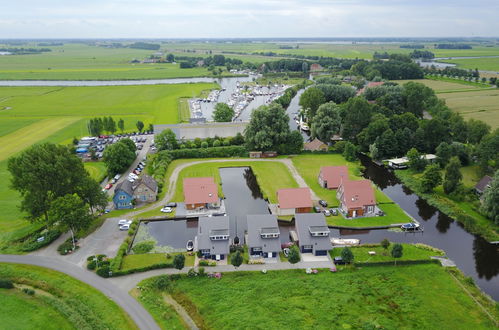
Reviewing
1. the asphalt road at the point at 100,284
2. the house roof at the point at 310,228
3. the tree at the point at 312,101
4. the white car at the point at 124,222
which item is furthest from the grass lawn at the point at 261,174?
the tree at the point at 312,101

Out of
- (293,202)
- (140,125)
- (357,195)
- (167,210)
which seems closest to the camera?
(357,195)

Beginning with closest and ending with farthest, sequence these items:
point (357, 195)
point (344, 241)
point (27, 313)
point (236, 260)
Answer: point (27, 313) → point (236, 260) → point (344, 241) → point (357, 195)

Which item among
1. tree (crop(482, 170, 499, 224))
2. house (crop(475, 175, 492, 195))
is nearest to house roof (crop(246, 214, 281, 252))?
tree (crop(482, 170, 499, 224))

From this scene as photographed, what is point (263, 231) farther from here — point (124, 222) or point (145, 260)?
point (124, 222)

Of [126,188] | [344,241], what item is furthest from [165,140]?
[344,241]

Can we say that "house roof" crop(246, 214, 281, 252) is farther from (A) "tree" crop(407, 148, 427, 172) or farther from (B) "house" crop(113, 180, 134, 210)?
(A) "tree" crop(407, 148, 427, 172)
